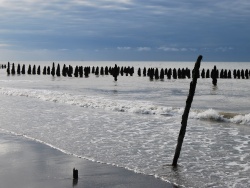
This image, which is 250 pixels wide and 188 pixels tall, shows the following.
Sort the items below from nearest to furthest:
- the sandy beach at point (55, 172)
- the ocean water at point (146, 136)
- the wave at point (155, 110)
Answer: the sandy beach at point (55, 172), the ocean water at point (146, 136), the wave at point (155, 110)

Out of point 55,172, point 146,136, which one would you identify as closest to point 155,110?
point 146,136

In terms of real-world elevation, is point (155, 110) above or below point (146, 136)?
above

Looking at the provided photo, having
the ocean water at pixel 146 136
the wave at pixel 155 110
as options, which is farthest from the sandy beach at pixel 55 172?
the wave at pixel 155 110

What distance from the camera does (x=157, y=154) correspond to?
10.5 m

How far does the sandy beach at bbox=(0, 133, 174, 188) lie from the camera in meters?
7.64

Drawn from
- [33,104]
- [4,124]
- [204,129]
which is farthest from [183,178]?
[33,104]

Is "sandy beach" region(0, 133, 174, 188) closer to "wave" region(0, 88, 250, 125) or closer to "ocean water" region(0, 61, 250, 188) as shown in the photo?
"ocean water" region(0, 61, 250, 188)

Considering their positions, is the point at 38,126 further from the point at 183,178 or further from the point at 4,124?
the point at 183,178

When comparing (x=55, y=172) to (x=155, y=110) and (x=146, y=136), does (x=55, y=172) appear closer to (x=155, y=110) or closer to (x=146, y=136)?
(x=146, y=136)

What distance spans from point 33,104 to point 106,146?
40.1 feet

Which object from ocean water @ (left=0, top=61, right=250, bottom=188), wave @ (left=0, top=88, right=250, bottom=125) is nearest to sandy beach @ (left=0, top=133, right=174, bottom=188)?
ocean water @ (left=0, top=61, right=250, bottom=188)

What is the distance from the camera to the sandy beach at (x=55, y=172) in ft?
25.1

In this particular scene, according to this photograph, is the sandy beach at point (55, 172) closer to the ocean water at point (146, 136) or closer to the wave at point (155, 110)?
the ocean water at point (146, 136)

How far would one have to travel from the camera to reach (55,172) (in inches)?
330
